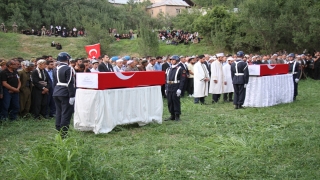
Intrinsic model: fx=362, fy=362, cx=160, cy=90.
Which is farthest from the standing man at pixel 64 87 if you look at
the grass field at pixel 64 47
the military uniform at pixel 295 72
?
the grass field at pixel 64 47

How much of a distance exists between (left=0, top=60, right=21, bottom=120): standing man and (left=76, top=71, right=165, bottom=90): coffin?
2.45 meters

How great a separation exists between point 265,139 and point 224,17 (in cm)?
3110

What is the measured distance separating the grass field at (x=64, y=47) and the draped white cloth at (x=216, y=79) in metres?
24.0

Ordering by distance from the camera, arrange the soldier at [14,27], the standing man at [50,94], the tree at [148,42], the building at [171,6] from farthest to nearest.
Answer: the building at [171,6] < the soldier at [14,27] < the tree at [148,42] < the standing man at [50,94]

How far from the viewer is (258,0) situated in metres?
28.3

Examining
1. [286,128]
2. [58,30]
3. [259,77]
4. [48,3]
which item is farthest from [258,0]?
[48,3]

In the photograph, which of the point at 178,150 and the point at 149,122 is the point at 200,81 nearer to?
the point at 149,122

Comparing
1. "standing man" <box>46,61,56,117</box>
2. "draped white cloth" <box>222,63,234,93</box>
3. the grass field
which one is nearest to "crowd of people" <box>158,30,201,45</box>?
the grass field

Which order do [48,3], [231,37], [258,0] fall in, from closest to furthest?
[258,0] < [231,37] < [48,3]

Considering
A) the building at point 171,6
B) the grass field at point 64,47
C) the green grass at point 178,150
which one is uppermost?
the building at point 171,6

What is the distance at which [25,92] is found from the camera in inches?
394

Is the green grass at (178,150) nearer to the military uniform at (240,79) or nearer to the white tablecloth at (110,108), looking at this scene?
the white tablecloth at (110,108)

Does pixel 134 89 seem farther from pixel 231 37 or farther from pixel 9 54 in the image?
pixel 9 54

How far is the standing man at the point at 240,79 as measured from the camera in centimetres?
1152
